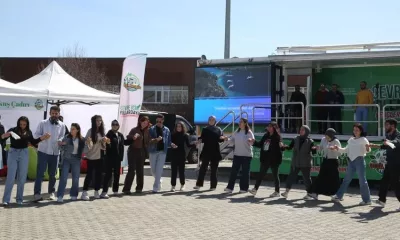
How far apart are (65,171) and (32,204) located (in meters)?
0.89

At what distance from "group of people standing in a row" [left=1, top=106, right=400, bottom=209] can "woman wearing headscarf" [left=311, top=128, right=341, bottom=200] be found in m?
0.02

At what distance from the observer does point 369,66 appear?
50.3 ft

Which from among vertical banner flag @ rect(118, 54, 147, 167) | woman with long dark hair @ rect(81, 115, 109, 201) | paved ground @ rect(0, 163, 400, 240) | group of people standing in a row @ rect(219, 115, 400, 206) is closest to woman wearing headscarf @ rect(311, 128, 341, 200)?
group of people standing in a row @ rect(219, 115, 400, 206)

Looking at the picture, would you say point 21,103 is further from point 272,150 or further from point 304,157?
point 304,157

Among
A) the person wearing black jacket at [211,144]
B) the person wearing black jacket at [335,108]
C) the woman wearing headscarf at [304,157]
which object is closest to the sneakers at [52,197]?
the person wearing black jacket at [211,144]

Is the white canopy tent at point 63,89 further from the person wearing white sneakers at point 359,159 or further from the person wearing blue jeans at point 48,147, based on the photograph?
the person wearing white sneakers at point 359,159

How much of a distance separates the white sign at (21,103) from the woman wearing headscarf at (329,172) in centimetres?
746

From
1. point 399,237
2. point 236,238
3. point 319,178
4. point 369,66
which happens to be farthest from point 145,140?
point 369,66

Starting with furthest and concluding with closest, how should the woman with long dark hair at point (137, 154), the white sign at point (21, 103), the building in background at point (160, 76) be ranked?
the building in background at point (160, 76) < the white sign at point (21, 103) < the woman with long dark hair at point (137, 154)

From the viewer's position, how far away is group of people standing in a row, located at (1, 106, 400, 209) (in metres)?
9.88

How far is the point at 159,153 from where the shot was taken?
1217 centimetres

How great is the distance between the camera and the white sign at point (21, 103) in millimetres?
13562

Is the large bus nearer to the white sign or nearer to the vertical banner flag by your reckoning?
the vertical banner flag

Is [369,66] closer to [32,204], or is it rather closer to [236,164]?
[236,164]
